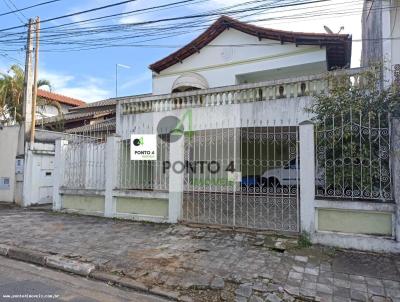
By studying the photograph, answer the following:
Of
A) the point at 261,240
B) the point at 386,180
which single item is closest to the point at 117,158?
the point at 261,240

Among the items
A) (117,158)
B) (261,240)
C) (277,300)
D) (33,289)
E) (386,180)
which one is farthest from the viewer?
(117,158)

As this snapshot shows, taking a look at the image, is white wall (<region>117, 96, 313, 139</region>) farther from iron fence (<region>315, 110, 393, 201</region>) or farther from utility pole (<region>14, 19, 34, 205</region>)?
utility pole (<region>14, 19, 34, 205</region>)

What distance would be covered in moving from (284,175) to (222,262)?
232 centimetres

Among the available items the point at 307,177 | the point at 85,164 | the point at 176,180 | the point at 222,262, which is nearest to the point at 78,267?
the point at 222,262

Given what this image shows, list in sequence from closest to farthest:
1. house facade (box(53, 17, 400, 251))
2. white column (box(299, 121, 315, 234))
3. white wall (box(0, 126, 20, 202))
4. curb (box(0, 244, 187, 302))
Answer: curb (box(0, 244, 187, 302)) < house facade (box(53, 17, 400, 251)) < white column (box(299, 121, 315, 234)) < white wall (box(0, 126, 20, 202))

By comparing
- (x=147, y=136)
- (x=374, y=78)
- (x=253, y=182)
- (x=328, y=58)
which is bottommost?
(x=253, y=182)

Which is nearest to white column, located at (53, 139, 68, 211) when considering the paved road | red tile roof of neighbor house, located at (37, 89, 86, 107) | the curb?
the curb

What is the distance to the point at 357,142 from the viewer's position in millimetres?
5449

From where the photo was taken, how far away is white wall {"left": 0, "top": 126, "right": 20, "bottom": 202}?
11.1 m

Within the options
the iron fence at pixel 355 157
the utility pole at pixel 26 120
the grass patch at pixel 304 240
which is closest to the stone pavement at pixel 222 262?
the grass patch at pixel 304 240

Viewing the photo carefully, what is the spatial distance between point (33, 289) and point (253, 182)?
13.1 feet

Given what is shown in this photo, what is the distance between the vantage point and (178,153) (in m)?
7.11

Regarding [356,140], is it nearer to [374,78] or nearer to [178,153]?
[374,78]

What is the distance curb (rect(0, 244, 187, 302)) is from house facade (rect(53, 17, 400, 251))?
2.50 metres
